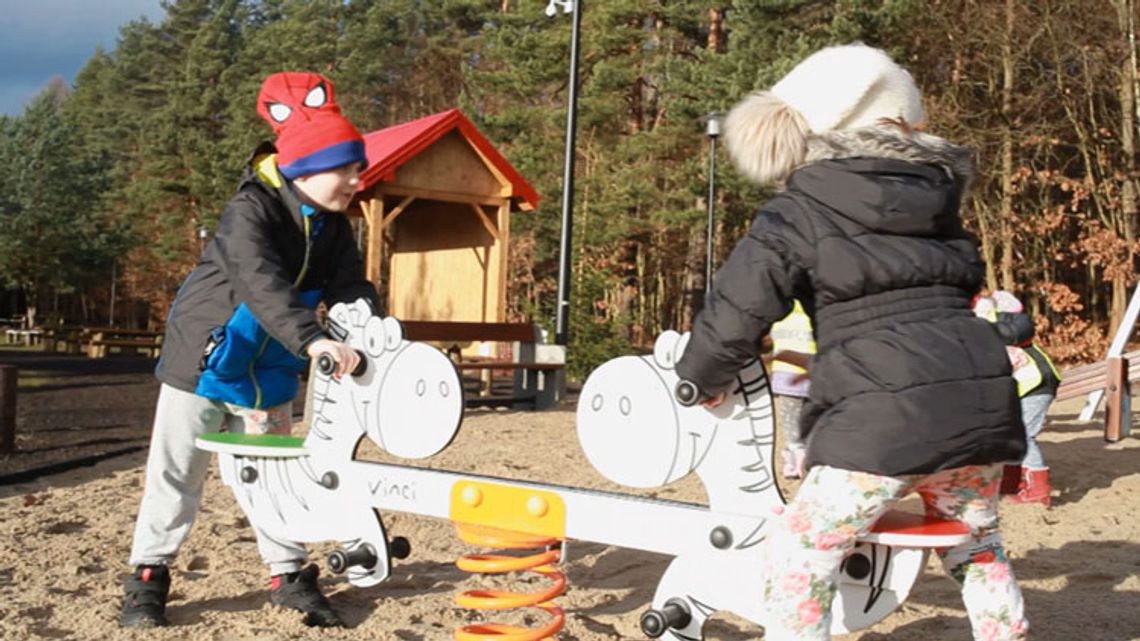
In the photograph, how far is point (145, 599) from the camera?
3258mm

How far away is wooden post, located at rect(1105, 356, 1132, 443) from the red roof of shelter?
723 centimetres

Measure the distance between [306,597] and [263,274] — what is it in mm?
1037

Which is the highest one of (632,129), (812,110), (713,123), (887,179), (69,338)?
(632,129)

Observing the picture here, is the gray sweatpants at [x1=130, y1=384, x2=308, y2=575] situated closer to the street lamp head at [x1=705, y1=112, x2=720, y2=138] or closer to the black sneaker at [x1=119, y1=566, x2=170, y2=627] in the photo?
the black sneaker at [x1=119, y1=566, x2=170, y2=627]

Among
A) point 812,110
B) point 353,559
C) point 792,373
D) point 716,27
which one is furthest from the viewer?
point 716,27

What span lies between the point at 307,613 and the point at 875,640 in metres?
1.71

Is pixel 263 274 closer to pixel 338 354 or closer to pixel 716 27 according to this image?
pixel 338 354

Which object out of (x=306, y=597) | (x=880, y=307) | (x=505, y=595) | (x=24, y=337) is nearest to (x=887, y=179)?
(x=880, y=307)

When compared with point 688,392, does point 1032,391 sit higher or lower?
lower

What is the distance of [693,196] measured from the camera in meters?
21.6

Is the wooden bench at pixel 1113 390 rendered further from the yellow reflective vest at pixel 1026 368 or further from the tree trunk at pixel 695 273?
the tree trunk at pixel 695 273

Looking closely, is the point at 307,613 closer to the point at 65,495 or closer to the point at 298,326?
the point at 298,326

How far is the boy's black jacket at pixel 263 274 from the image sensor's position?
2975 millimetres

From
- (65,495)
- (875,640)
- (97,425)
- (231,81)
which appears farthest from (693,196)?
(231,81)
